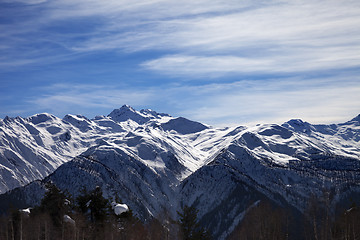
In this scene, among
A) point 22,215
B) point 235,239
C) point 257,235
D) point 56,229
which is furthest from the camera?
point 235,239

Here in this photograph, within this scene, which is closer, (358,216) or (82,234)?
(82,234)

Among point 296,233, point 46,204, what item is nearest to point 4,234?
point 46,204

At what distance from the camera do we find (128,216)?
78.6 meters

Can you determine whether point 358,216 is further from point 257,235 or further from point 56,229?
point 56,229

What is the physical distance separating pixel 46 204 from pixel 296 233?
141278mm

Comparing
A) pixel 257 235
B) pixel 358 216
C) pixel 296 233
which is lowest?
pixel 296 233

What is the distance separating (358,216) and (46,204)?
2545 inches

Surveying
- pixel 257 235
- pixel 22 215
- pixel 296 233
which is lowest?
pixel 296 233

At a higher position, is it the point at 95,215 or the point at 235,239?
the point at 95,215

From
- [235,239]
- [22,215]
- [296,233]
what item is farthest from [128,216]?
[296,233]

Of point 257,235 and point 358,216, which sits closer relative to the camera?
point 358,216

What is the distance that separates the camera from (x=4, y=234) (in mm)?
93250

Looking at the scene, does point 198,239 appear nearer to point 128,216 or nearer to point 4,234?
point 128,216

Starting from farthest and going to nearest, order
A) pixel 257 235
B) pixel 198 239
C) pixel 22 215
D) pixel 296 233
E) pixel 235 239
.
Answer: pixel 296 233 → pixel 235 239 → pixel 257 235 → pixel 22 215 → pixel 198 239
